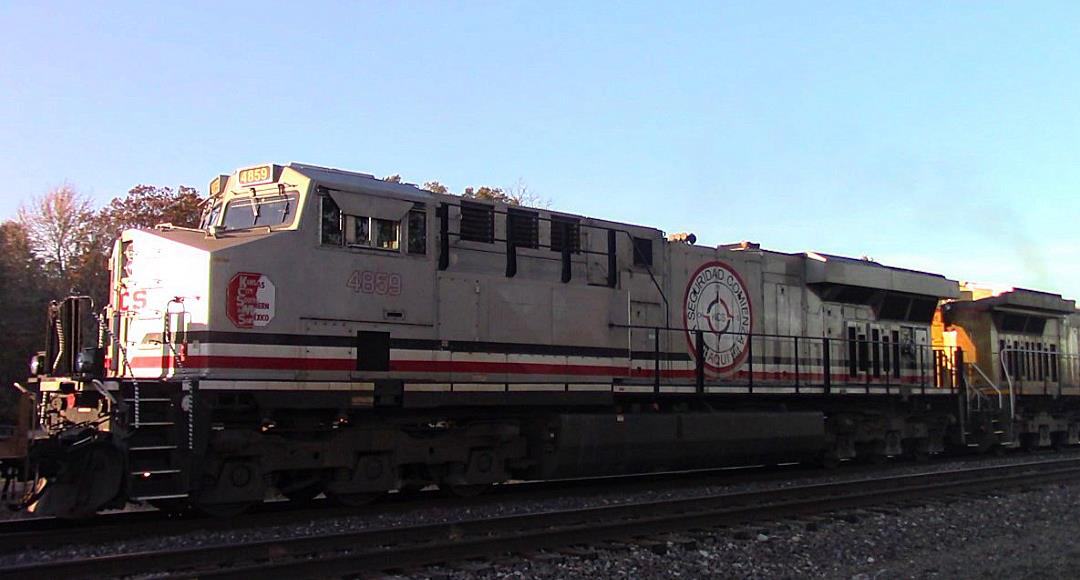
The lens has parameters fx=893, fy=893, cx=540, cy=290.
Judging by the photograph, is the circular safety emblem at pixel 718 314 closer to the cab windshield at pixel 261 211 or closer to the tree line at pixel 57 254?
the cab windshield at pixel 261 211

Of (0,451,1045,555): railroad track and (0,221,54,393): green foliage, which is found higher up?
(0,221,54,393): green foliage

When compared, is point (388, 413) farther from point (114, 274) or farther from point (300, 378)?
point (114, 274)

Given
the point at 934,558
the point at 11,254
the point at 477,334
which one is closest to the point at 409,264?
the point at 477,334

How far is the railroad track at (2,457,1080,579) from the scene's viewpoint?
671 cm

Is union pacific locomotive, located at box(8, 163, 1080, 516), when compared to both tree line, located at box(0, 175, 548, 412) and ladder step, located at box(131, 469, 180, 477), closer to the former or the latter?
ladder step, located at box(131, 469, 180, 477)

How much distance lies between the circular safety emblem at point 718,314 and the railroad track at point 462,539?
3096mm

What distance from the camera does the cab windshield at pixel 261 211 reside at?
9.81 m

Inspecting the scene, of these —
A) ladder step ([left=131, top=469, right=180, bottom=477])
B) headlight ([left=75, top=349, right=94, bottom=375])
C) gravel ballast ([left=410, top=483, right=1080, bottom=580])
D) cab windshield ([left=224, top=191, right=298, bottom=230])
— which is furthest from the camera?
cab windshield ([left=224, top=191, right=298, bottom=230])

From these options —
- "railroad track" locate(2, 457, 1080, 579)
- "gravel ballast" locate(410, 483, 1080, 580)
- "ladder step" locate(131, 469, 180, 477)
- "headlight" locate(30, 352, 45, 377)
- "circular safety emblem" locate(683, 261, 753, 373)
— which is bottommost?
"gravel ballast" locate(410, 483, 1080, 580)

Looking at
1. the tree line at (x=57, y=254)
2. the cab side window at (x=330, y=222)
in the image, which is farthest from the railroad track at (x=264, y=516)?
the tree line at (x=57, y=254)

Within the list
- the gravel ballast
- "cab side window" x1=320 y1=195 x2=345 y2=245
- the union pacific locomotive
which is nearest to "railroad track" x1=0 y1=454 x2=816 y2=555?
the union pacific locomotive

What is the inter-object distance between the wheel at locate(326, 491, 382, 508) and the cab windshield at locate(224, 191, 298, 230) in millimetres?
3083

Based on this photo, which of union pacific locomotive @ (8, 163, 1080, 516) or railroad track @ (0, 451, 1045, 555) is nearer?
railroad track @ (0, 451, 1045, 555)

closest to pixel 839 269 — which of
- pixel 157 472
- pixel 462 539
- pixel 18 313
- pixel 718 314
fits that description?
pixel 718 314
